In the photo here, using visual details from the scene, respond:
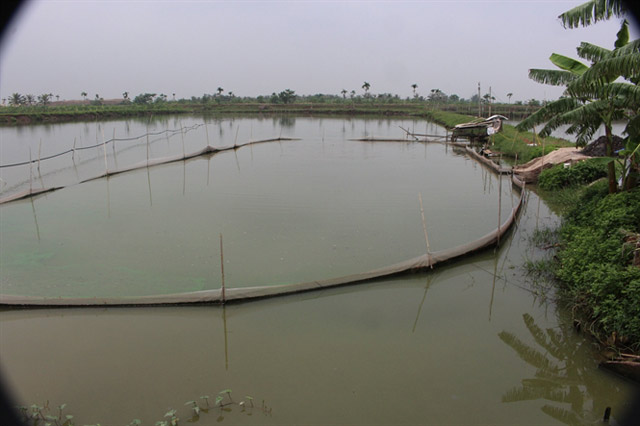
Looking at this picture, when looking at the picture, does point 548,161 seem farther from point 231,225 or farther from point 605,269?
point 231,225

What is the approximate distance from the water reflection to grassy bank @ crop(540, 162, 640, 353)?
8.8 inches

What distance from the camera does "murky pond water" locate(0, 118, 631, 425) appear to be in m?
3.11

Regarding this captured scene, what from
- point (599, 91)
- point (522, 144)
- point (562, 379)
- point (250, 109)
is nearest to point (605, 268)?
point (562, 379)

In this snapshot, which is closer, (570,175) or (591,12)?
(591,12)

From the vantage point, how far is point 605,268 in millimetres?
3711

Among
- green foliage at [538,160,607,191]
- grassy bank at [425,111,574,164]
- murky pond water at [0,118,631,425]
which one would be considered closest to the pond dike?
murky pond water at [0,118,631,425]

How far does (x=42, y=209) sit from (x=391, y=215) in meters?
6.29

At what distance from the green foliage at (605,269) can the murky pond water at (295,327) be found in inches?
12.7

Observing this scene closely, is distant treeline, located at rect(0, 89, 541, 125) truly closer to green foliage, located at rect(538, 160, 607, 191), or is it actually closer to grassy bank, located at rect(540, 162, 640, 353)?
green foliage, located at rect(538, 160, 607, 191)

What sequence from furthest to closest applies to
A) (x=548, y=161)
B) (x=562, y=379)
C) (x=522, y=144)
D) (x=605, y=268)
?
(x=522, y=144)
(x=548, y=161)
(x=605, y=268)
(x=562, y=379)

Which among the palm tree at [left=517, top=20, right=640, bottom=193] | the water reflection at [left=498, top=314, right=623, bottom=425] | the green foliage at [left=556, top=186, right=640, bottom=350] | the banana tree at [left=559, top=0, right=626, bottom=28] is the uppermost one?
the banana tree at [left=559, top=0, right=626, bottom=28]

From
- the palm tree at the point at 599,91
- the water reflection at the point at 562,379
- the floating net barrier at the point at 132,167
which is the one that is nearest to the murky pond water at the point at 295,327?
the water reflection at the point at 562,379

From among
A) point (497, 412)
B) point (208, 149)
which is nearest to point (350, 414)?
point (497, 412)

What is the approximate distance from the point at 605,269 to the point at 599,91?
255 centimetres
